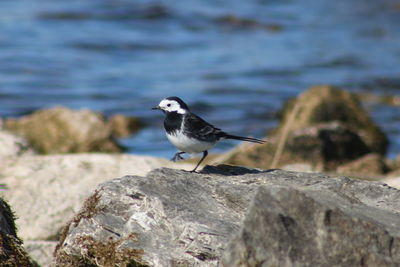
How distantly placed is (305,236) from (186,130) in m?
2.72

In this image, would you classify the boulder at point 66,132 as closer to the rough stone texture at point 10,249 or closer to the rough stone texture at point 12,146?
the rough stone texture at point 12,146

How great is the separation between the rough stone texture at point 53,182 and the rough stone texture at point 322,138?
2008 mm

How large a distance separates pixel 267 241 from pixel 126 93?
48.0ft

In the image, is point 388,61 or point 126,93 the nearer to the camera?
point 126,93

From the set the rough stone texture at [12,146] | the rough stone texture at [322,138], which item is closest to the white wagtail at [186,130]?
the rough stone texture at [322,138]

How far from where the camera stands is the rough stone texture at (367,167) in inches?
453

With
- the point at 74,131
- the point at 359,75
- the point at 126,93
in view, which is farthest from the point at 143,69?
the point at 74,131

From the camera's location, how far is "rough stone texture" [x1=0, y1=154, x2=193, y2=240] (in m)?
8.15

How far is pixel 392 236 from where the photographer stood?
4.48 meters

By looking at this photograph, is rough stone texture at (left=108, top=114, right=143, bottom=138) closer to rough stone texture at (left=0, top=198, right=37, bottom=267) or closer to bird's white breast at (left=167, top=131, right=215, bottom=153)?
bird's white breast at (left=167, top=131, right=215, bottom=153)

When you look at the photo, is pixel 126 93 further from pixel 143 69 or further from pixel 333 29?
pixel 333 29

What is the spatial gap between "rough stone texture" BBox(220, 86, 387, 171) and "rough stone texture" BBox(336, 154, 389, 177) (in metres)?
0.37

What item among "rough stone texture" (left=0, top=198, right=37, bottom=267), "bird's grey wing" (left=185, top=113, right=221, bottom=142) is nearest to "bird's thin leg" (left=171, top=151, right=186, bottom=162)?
"bird's grey wing" (left=185, top=113, right=221, bottom=142)

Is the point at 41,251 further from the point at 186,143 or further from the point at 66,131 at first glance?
the point at 66,131
